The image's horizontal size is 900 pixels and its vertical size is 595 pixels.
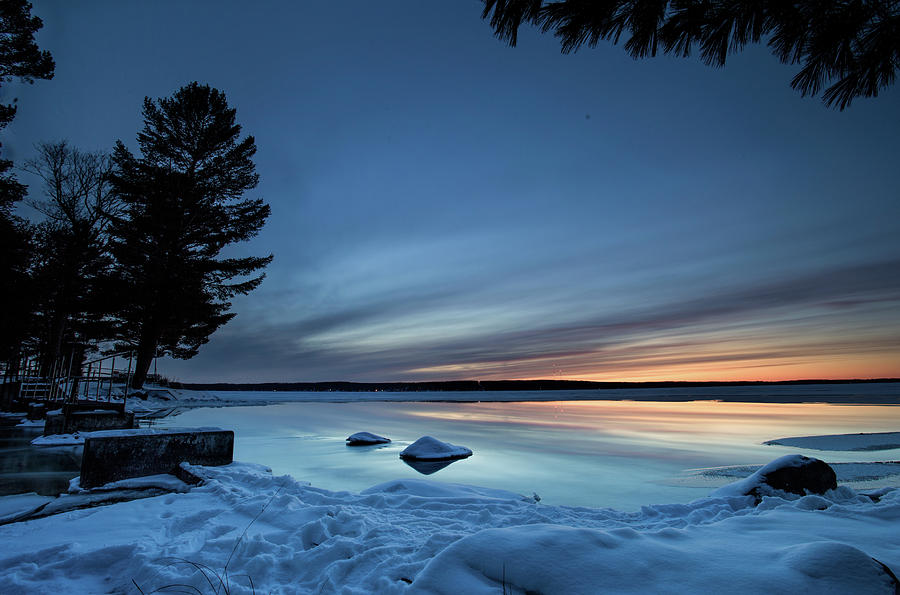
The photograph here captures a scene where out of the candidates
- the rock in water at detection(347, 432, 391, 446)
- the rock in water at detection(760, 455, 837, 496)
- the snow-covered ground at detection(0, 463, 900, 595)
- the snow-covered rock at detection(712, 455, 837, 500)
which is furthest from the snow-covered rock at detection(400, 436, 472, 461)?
the rock in water at detection(760, 455, 837, 496)

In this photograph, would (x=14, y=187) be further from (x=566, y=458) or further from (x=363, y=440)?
(x=566, y=458)

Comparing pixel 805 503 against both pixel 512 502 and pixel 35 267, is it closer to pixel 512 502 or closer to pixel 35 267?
pixel 512 502

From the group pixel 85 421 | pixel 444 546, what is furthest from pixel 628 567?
pixel 85 421

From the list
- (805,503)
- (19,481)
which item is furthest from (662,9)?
(19,481)

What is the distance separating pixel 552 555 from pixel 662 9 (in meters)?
4.30

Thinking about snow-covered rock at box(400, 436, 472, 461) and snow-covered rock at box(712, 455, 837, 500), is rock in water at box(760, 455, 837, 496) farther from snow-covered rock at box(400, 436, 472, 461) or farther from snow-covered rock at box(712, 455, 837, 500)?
snow-covered rock at box(400, 436, 472, 461)

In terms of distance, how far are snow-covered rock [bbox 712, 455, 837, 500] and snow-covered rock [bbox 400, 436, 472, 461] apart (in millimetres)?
5809

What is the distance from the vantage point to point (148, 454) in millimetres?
5770

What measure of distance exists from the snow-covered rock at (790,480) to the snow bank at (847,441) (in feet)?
24.3

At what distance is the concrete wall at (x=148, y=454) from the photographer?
17.3 ft

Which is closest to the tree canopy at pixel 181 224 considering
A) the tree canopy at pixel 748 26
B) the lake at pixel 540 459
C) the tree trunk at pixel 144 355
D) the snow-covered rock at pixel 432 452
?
the tree trunk at pixel 144 355

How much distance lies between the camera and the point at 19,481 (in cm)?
543

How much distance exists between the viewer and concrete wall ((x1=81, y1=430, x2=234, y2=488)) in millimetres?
5258

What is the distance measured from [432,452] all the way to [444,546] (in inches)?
265
